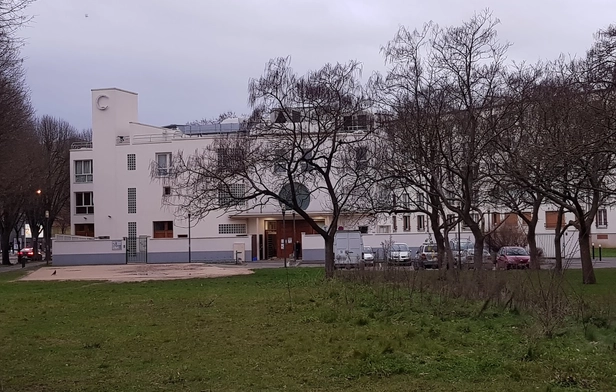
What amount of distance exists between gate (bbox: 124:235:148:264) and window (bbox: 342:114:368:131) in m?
36.1

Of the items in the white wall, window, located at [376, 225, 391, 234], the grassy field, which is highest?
window, located at [376, 225, 391, 234]

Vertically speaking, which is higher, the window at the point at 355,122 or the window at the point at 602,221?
the window at the point at 355,122

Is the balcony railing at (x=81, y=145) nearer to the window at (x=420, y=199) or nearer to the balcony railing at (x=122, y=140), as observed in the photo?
the balcony railing at (x=122, y=140)

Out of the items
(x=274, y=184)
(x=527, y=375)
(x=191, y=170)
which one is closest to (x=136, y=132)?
(x=274, y=184)

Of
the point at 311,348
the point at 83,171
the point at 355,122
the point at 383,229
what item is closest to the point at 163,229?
the point at 83,171

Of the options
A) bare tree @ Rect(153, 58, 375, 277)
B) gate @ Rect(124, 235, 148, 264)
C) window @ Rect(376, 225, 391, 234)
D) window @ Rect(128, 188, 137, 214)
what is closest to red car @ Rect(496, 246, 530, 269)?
bare tree @ Rect(153, 58, 375, 277)

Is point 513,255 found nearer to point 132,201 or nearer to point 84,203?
point 132,201

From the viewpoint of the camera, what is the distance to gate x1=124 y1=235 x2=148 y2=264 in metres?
65.8

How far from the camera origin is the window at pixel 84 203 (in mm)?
73750

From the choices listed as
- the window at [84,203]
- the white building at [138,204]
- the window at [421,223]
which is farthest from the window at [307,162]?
the window at [84,203]

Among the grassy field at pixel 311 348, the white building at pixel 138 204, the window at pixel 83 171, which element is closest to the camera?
the grassy field at pixel 311 348

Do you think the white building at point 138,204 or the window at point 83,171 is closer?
the white building at point 138,204

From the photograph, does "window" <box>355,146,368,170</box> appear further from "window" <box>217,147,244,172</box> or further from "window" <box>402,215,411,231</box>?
"window" <box>402,215,411,231</box>

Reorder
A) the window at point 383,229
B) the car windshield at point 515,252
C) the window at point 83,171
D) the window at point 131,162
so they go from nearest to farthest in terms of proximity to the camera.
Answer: the car windshield at point 515,252, the window at point 383,229, the window at point 131,162, the window at point 83,171
